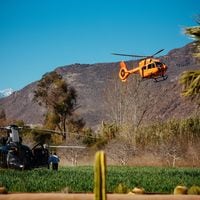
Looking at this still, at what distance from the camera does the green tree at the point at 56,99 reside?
70.9 m

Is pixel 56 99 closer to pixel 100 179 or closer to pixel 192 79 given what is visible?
pixel 192 79

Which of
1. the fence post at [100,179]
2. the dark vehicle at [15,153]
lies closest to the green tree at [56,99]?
the dark vehicle at [15,153]

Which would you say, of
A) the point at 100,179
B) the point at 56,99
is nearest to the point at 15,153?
the point at 100,179

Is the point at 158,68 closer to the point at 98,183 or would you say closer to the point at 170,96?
the point at 98,183

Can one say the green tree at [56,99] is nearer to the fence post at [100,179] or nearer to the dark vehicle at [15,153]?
the dark vehicle at [15,153]

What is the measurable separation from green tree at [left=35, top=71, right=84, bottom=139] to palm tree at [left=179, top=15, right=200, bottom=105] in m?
57.9

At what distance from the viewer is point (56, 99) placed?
2798 inches

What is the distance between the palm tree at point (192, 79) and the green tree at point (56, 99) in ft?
190

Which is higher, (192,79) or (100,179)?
(192,79)

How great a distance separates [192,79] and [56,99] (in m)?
59.0

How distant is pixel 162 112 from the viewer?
456 ft

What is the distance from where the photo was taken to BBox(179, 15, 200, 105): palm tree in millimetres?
12336

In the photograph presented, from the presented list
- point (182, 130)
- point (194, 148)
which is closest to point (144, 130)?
point (182, 130)

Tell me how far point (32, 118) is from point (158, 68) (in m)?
160
